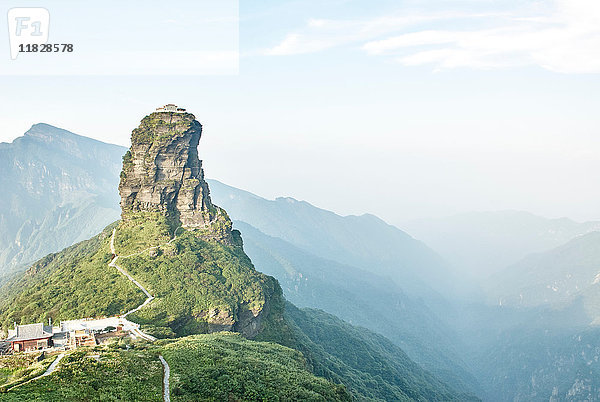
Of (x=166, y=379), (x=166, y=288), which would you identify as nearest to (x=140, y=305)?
(x=166, y=288)

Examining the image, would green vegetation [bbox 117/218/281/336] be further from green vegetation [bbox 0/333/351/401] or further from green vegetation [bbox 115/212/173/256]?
green vegetation [bbox 0/333/351/401]

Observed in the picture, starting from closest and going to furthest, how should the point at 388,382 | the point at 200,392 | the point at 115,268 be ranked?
1. the point at 200,392
2. the point at 115,268
3. the point at 388,382

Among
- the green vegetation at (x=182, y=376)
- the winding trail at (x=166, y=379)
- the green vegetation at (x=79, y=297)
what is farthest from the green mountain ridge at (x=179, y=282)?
the winding trail at (x=166, y=379)

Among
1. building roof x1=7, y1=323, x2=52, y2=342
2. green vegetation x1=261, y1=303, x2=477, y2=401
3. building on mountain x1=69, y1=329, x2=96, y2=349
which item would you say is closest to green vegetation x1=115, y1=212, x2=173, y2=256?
building on mountain x1=69, y1=329, x2=96, y2=349

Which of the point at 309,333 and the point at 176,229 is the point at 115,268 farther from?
the point at 309,333

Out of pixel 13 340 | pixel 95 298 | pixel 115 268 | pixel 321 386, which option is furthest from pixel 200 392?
pixel 115 268

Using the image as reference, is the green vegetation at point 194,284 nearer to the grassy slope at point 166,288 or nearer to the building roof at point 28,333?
the grassy slope at point 166,288
